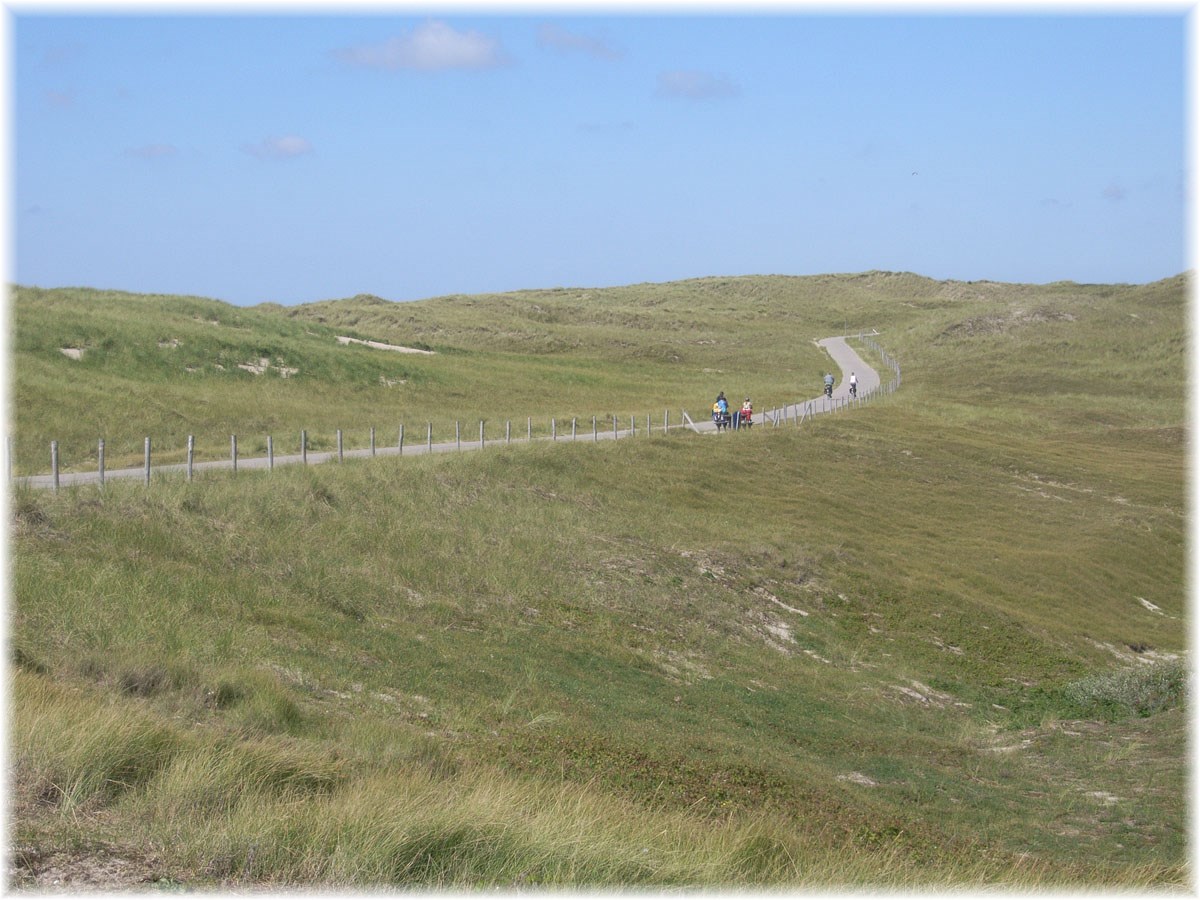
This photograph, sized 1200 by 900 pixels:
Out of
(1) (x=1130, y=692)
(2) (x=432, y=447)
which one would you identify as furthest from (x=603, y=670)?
(2) (x=432, y=447)

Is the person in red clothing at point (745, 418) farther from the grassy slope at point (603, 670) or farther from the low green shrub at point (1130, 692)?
the low green shrub at point (1130, 692)

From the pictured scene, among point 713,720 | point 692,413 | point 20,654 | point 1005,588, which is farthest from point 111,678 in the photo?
point 692,413

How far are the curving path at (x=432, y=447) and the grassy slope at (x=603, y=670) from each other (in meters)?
3.05

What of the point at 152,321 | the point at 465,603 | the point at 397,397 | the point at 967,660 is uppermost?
the point at 152,321

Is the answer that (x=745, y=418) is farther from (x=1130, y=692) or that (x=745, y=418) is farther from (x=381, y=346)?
(x=381, y=346)

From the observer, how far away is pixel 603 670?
20.0 meters

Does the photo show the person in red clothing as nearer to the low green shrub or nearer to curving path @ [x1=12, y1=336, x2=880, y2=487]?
curving path @ [x1=12, y1=336, x2=880, y2=487]

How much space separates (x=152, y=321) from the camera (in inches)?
2771

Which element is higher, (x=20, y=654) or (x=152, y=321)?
(x=152, y=321)

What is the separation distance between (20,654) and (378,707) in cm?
394

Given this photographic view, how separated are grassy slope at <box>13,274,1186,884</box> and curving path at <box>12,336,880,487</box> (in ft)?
10.0

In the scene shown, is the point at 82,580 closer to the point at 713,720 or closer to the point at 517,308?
the point at 713,720

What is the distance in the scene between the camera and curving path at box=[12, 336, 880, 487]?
27.7 m

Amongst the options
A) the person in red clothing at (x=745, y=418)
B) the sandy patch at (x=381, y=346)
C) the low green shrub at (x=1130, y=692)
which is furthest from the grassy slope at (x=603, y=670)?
the sandy patch at (x=381, y=346)
